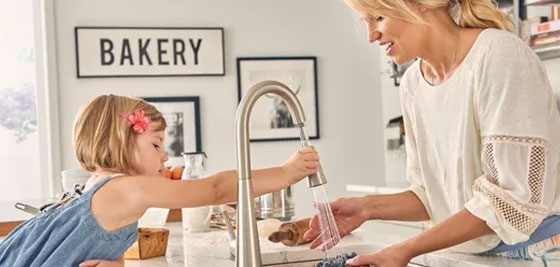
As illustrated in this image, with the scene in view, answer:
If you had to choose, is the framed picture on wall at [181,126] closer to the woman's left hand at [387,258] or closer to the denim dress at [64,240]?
the denim dress at [64,240]

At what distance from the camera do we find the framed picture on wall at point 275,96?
18.8 ft

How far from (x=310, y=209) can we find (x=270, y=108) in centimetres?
81

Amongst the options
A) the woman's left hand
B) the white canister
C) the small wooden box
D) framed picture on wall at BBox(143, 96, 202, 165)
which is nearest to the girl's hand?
the woman's left hand

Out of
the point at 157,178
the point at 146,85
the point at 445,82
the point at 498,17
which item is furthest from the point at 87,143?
the point at 146,85

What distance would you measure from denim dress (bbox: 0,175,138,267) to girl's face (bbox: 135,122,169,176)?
0.15 metres

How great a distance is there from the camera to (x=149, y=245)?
2213 millimetres

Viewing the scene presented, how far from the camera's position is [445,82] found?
5.79 feet

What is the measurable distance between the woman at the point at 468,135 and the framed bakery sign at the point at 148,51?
3.74m

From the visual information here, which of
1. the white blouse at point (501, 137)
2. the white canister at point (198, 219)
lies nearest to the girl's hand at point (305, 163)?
the white blouse at point (501, 137)

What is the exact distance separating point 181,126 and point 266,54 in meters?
0.81

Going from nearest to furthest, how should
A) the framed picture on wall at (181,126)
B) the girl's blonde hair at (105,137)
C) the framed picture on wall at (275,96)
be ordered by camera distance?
the girl's blonde hair at (105,137) → the framed picture on wall at (181,126) → the framed picture on wall at (275,96)

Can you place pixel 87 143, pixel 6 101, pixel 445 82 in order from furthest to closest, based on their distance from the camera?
pixel 6 101, pixel 87 143, pixel 445 82

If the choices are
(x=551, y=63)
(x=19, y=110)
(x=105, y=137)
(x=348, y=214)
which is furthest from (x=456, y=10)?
(x=19, y=110)

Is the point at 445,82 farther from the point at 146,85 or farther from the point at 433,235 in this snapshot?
the point at 146,85
